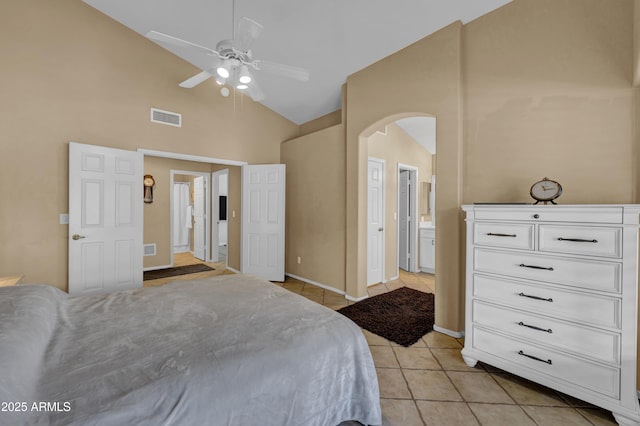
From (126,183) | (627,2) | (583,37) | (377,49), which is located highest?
(377,49)

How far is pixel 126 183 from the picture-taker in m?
3.55

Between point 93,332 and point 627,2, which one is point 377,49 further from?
point 93,332

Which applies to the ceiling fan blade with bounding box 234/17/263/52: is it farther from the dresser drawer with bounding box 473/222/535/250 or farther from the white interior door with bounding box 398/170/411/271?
the white interior door with bounding box 398/170/411/271

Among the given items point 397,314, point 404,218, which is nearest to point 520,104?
point 397,314

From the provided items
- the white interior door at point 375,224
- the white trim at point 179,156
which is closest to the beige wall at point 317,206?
the white interior door at point 375,224

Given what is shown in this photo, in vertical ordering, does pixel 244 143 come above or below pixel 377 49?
below

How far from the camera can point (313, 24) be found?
9.75ft

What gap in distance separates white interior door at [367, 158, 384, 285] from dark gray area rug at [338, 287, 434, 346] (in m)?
0.49

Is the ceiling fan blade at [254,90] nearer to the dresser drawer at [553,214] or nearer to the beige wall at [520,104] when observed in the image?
the beige wall at [520,104]

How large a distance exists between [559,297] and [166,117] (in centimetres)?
468

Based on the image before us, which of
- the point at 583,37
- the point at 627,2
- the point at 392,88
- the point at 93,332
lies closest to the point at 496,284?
the point at 583,37

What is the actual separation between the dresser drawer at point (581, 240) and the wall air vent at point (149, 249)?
6090mm

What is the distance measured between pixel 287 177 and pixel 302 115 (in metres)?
1.12

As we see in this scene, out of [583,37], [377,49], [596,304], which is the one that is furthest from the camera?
[377,49]
